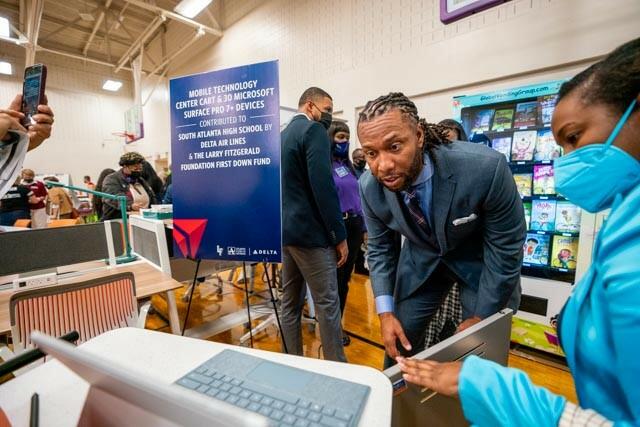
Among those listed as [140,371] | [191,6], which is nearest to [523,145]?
[140,371]

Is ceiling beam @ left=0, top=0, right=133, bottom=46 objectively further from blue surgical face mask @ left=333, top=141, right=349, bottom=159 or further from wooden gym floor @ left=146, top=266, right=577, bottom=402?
blue surgical face mask @ left=333, top=141, right=349, bottom=159

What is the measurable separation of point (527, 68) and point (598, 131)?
8.24 ft

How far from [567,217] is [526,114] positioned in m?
0.85

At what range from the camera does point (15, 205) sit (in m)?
4.49

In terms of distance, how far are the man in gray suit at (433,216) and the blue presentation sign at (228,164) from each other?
59 cm

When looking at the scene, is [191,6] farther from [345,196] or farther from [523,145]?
[523,145]

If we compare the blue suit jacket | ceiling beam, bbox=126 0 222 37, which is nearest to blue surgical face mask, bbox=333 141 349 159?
the blue suit jacket

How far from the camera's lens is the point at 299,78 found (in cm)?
483

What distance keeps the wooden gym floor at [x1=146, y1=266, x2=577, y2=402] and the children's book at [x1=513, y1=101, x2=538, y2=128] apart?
1821 mm

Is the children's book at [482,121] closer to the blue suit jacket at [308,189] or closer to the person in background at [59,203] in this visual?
the blue suit jacket at [308,189]

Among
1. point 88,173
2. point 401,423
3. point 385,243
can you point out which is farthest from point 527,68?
point 88,173

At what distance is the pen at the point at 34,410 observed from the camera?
556mm

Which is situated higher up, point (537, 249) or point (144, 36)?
point (144, 36)

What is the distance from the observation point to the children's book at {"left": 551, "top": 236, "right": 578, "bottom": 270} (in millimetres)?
2195
